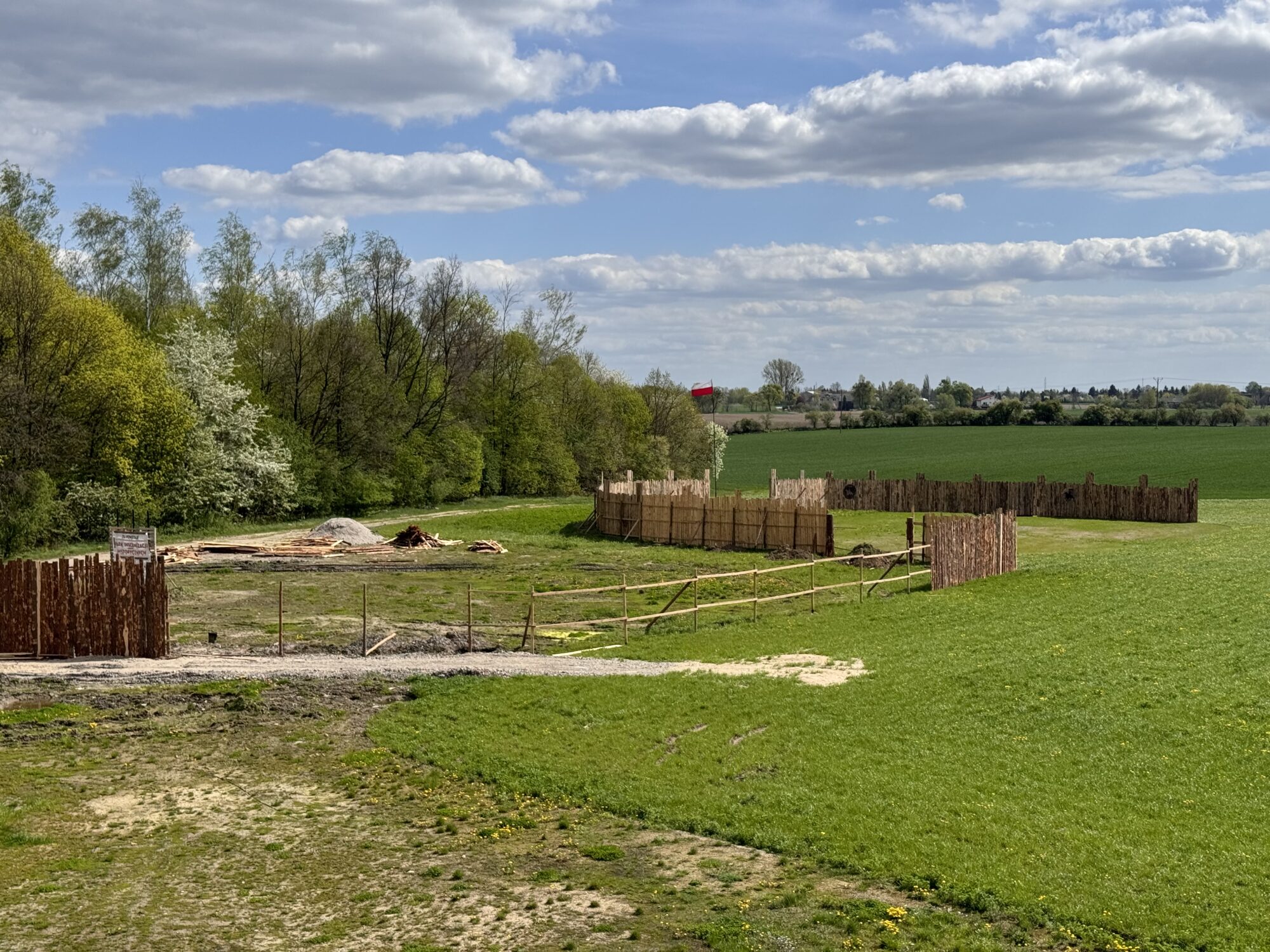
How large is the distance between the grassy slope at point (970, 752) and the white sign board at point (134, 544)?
6.78 metres

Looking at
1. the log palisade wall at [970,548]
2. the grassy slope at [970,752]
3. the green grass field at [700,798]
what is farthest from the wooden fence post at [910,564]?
the grassy slope at [970,752]

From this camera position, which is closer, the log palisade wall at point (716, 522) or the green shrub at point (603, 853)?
the green shrub at point (603, 853)

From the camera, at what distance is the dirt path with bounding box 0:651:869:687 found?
2147cm

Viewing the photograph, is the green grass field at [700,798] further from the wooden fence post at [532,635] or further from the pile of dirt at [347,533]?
the pile of dirt at [347,533]

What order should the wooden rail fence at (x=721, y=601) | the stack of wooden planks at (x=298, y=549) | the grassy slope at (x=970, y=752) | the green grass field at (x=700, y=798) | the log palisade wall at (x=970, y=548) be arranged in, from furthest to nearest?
the stack of wooden planks at (x=298, y=549) → the log palisade wall at (x=970, y=548) → the wooden rail fence at (x=721, y=601) → the grassy slope at (x=970, y=752) → the green grass field at (x=700, y=798)

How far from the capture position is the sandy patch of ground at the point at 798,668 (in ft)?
70.2

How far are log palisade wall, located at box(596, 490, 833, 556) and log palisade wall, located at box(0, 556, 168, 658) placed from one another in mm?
25370

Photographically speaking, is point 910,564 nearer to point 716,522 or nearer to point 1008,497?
point 716,522

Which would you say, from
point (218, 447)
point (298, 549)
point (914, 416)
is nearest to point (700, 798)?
point (298, 549)

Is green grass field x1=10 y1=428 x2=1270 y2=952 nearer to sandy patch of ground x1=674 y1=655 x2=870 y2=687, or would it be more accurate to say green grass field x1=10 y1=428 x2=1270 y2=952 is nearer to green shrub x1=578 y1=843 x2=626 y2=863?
green shrub x1=578 y1=843 x2=626 y2=863

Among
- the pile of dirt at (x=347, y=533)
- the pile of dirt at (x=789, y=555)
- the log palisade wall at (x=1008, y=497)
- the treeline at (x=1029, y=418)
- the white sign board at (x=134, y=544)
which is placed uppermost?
the treeline at (x=1029, y=418)

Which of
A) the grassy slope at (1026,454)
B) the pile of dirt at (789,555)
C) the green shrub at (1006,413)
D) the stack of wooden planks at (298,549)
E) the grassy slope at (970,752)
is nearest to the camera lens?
the grassy slope at (970,752)

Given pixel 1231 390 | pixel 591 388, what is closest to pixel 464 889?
pixel 591 388

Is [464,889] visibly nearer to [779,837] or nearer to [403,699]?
[779,837]
